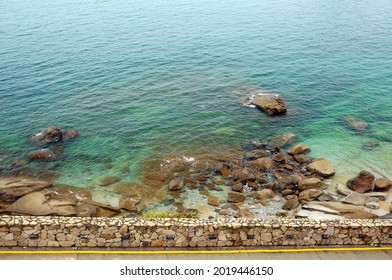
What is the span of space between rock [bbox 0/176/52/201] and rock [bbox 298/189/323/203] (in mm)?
21725

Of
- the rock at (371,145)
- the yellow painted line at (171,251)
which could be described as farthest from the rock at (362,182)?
the yellow painted line at (171,251)

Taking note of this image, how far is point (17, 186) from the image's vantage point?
1214 inches

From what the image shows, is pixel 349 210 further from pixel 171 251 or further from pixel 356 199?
pixel 171 251

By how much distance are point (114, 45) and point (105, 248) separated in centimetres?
5776

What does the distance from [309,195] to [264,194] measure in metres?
3.64

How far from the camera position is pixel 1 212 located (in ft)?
91.1

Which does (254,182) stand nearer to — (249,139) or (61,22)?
(249,139)

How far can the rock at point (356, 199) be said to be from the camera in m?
29.0

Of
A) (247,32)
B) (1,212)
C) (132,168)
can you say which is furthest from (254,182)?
(247,32)

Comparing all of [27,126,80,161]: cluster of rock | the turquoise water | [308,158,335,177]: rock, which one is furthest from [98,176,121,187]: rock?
[308,158,335,177]: rock

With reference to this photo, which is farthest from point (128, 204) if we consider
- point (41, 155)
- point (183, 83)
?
point (183, 83)

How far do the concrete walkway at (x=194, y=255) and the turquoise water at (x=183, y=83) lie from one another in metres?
15.4

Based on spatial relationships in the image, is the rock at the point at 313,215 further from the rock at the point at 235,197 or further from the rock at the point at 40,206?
A: the rock at the point at 40,206

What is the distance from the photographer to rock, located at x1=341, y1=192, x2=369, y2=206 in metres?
29.0
